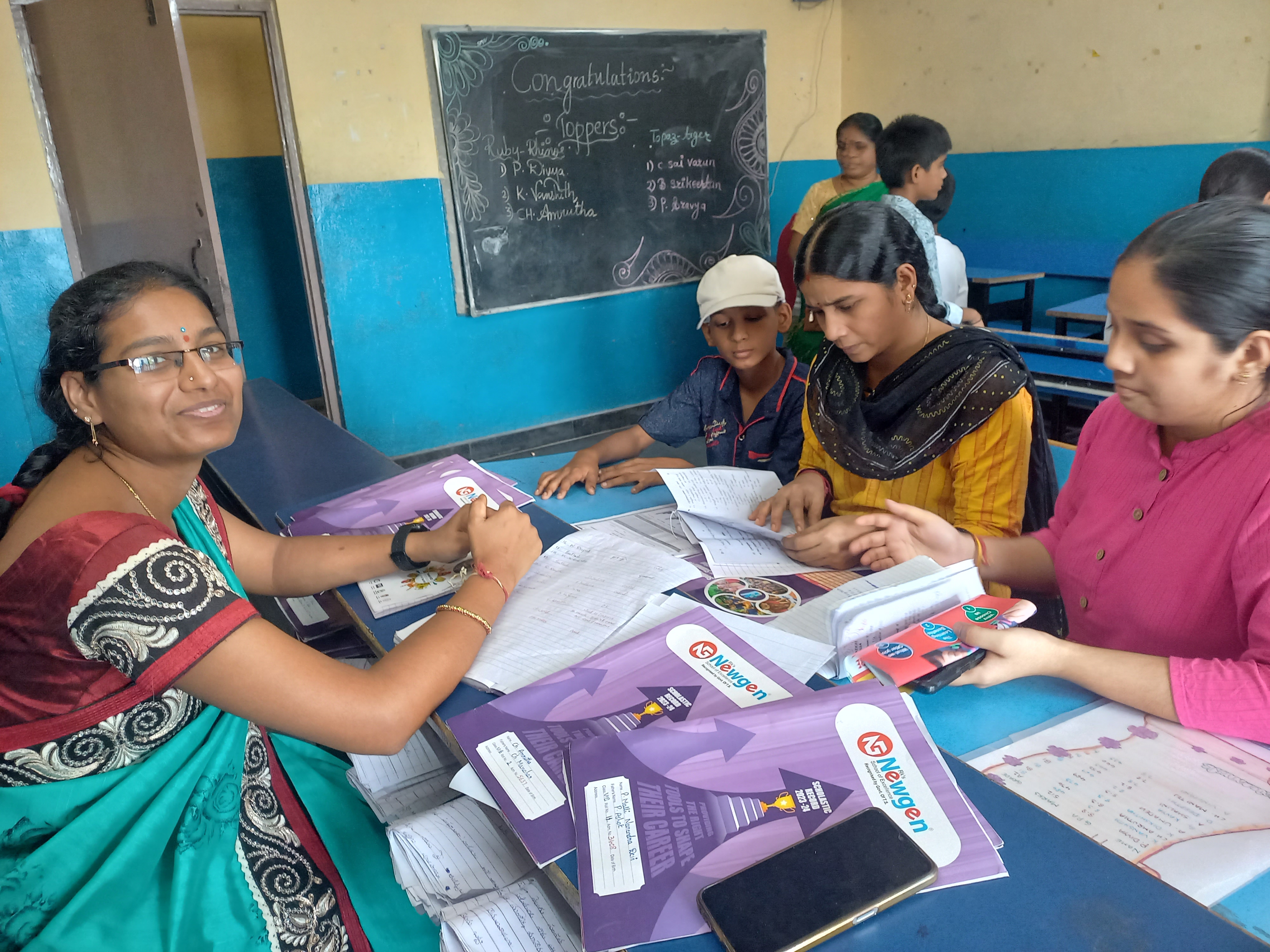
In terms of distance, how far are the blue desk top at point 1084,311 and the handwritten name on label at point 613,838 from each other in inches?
136

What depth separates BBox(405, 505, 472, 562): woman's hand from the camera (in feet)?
4.18

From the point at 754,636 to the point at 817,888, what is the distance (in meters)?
0.40

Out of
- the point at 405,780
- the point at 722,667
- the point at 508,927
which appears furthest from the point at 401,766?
the point at 722,667

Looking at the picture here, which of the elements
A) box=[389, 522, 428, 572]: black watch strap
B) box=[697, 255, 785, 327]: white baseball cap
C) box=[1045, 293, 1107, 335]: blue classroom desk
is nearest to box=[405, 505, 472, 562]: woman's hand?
box=[389, 522, 428, 572]: black watch strap

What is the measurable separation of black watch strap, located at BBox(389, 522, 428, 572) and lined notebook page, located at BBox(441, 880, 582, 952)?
0.58m

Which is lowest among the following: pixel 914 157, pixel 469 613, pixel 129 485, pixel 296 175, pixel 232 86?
pixel 469 613

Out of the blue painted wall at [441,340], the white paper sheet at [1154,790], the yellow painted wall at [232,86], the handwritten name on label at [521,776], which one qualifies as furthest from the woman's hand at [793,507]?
the yellow painted wall at [232,86]

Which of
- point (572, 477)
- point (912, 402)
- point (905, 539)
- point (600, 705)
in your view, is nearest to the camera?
point (600, 705)

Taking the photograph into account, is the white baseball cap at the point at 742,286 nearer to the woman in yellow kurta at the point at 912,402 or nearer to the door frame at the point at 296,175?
the woman in yellow kurta at the point at 912,402

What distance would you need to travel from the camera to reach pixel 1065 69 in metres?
4.27

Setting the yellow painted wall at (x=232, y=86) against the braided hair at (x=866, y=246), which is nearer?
the braided hair at (x=866, y=246)

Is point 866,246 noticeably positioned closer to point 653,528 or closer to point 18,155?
point 653,528

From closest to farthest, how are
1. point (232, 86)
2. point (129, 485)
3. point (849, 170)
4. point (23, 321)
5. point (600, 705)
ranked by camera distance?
point (600, 705) < point (129, 485) < point (23, 321) < point (849, 170) < point (232, 86)

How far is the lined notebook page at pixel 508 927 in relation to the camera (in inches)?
31.3
